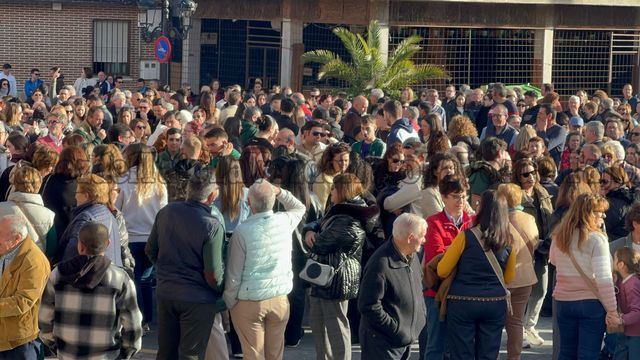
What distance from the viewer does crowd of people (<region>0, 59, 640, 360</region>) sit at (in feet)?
26.9

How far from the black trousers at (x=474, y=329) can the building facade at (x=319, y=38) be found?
2052cm

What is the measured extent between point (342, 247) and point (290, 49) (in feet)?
68.6

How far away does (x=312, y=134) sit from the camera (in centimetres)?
1271

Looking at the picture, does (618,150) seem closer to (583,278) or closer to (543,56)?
(583,278)

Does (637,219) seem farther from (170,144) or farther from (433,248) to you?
(170,144)

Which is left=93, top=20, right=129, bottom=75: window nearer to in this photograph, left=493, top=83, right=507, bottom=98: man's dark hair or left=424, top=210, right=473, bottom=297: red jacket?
left=493, top=83, right=507, bottom=98: man's dark hair

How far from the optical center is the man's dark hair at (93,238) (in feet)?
25.6

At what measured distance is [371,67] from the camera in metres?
26.9

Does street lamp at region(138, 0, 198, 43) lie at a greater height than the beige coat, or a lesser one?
greater

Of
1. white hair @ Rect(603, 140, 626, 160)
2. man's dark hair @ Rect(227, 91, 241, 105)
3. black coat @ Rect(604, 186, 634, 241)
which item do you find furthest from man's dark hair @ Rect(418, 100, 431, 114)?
black coat @ Rect(604, 186, 634, 241)

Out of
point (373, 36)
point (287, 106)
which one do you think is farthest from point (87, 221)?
point (373, 36)

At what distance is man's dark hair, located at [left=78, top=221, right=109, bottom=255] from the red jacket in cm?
278

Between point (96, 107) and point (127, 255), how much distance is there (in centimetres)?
551

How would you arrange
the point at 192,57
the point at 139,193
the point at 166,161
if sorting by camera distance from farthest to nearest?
the point at 192,57
the point at 166,161
the point at 139,193
